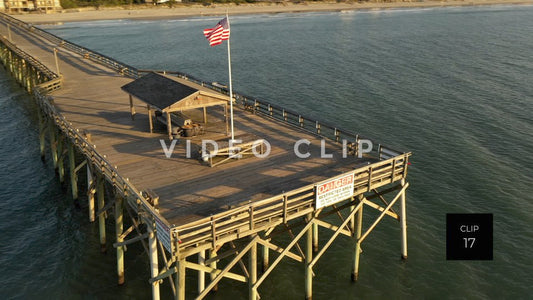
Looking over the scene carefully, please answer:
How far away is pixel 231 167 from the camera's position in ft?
61.8

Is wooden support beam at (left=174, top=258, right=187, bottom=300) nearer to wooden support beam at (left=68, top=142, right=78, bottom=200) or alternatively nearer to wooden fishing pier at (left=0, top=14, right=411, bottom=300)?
wooden fishing pier at (left=0, top=14, right=411, bottom=300)

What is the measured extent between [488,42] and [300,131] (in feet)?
241

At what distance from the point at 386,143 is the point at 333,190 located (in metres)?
19.9

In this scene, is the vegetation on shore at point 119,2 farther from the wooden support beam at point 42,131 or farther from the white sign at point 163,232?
the white sign at point 163,232

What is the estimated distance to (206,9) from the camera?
520 feet

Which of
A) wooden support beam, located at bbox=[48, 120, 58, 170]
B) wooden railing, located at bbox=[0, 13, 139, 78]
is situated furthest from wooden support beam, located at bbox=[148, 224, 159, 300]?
wooden railing, located at bbox=[0, 13, 139, 78]

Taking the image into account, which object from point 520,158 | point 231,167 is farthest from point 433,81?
point 231,167

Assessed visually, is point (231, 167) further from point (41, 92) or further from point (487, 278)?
point (41, 92)

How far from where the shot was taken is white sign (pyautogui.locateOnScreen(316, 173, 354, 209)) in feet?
51.6

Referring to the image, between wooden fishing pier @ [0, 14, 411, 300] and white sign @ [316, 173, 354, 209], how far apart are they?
0.15 ft

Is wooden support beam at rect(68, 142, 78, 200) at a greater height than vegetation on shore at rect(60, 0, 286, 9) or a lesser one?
lesser

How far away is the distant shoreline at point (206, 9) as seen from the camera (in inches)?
5438

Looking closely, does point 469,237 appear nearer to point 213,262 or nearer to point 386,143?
point 386,143

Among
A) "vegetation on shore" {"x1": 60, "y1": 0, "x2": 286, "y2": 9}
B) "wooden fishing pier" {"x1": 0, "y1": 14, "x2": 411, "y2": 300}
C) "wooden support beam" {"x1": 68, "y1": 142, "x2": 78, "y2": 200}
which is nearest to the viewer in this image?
"wooden fishing pier" {"x1": 0, "y1": 14, "x2": 411, "y2": 300}
